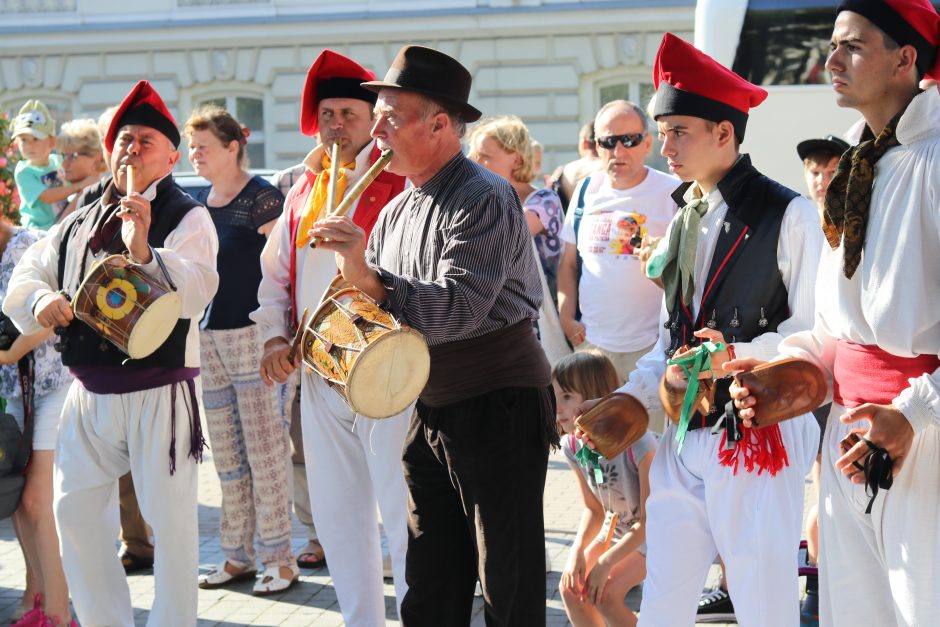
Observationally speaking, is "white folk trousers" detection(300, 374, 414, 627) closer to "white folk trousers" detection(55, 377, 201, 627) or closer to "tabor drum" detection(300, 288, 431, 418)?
"white folk trousers" detection(55, 377, 201, 627)

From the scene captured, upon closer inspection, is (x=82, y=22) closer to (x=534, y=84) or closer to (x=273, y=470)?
(x=534, y=84)

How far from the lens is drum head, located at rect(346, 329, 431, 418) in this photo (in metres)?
3.56

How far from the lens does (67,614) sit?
540 centimetres

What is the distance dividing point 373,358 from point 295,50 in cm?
2095

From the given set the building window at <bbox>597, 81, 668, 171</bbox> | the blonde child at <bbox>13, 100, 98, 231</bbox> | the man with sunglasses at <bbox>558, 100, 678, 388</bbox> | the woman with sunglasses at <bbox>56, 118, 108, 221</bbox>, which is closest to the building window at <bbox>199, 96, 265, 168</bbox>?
the building window at <bbox>597, 81, 668, 171</bbox>

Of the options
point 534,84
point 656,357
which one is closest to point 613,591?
point 656,357

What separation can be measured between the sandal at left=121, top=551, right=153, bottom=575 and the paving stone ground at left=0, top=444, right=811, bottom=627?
0.38ft

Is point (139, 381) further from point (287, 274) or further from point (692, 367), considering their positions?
point (692, 367)

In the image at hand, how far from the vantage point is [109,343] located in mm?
4824

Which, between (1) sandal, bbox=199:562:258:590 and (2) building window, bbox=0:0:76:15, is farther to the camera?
(2) building window, bbox=0:0:76:15

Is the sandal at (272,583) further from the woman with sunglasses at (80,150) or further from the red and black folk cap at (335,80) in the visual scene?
the woman with sunglasses at (80,150)

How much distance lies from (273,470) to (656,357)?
2809 mm

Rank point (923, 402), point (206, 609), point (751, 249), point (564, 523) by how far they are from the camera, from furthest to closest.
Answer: point (564, 523) → point (206, 609) → point (751, 249) → point (923, 402)

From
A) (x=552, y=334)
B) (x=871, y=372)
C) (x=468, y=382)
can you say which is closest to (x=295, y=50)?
(x=552, y=334)
